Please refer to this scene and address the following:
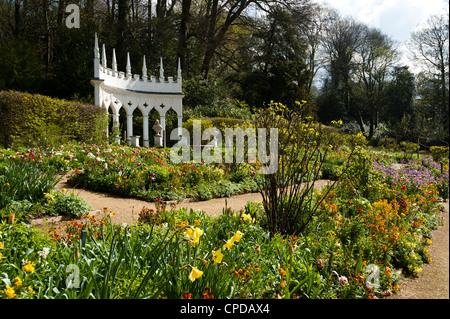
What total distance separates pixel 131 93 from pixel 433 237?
12.2 meters

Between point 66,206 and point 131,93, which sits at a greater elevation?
point 131,93

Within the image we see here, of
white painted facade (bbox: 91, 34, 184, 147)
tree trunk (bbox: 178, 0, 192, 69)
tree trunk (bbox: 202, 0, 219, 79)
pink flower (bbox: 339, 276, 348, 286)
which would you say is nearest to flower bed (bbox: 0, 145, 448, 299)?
pink flower (bbox: 339, 276, 348, 286)

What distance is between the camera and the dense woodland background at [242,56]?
15430 millimetres

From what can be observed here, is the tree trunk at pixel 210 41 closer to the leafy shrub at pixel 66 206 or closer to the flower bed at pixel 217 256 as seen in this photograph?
the flower bed at pixel 217 256

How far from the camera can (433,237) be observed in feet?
16.1

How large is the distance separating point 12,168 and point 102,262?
9.99 ft

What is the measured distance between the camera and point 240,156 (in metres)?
9.09

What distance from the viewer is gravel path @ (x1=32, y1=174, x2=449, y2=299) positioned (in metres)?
3.21

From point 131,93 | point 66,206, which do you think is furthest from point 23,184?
point 131,93

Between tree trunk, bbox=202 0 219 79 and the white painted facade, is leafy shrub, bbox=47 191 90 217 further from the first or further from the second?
tree trunk, bbox=202 0 219 79

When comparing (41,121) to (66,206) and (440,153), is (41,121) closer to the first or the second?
(66,206)

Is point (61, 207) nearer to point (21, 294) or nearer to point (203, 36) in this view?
point (21, 294)

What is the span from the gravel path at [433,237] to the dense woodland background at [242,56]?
22.7 ft

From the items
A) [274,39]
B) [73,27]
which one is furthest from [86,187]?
[274,39]
